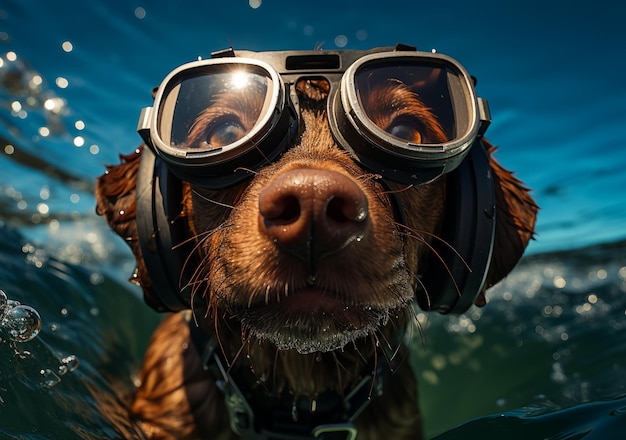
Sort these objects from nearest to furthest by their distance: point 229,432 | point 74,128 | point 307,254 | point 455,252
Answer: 1. point 307,254
2. point 455,252
3. point 229,432
4. point 74,128

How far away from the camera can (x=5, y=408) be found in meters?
1.77

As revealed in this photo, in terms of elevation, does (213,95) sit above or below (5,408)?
above

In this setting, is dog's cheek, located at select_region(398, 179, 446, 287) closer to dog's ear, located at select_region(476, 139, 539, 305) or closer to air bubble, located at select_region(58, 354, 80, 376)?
dog's ear, located at select_region(476, 139, 539, 305)

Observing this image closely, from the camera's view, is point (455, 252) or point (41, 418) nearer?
point (41, 418)

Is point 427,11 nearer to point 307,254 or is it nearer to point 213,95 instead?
point 213,95

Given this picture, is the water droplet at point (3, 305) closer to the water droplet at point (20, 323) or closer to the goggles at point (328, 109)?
the water droplet at point (20, 323)

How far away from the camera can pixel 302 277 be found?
1564mm

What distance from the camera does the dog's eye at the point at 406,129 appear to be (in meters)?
2.03

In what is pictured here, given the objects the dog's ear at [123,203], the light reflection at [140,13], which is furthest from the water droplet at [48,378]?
the light reflection at [140,13]

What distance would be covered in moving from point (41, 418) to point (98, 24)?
3.98 meters

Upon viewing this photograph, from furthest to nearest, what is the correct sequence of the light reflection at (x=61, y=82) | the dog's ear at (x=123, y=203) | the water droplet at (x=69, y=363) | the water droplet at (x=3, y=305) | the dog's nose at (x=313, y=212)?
the light reflection at (x=61, y=82) < the water droplet at (x=69, y=363) < the dog's ear at (x=123, y=203) < the water droplet at (x=3, y=305) < the dog's nose at (x=313, y=212)

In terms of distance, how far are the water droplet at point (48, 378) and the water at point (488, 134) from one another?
1cm

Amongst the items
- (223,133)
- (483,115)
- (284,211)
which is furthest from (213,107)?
(483,115)

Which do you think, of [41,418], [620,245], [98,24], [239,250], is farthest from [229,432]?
[620,245]
